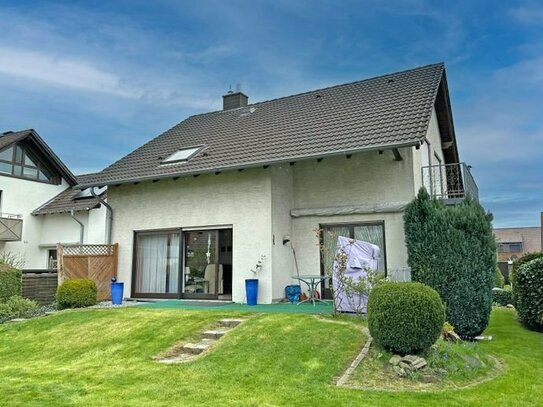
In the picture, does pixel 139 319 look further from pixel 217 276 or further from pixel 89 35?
pixel 89 35

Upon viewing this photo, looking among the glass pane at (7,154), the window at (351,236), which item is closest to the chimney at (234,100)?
the window at (351,236)

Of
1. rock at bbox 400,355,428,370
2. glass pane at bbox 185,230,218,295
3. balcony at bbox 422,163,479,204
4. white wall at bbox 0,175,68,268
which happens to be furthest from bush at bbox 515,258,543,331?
white wall at bbox 0,175,68,268

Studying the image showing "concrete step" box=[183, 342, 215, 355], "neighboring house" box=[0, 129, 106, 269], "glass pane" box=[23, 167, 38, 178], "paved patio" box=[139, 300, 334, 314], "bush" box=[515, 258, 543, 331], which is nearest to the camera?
Result: "concrete step" box=[183, 342, 215, 355]

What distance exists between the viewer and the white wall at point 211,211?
12195 mm

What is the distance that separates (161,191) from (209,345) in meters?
7.60

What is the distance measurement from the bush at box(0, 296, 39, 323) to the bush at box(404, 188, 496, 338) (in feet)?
34.4

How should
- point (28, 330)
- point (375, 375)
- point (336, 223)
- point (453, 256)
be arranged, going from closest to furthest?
point (375, 375), point (453, 256), point (28, 330), point (336, 223)

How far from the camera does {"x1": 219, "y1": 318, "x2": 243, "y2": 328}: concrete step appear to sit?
8.84 m

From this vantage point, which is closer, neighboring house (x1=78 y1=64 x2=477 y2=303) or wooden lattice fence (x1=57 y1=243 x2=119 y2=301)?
neighboring house (x1=78 y1=64 x2=477 y2=303)

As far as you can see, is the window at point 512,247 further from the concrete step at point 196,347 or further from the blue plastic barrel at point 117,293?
the concrete step at point 196,347

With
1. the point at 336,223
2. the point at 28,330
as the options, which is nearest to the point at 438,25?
the point at 336,223

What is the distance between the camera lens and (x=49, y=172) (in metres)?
22.8

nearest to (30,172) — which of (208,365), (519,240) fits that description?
(208,365)

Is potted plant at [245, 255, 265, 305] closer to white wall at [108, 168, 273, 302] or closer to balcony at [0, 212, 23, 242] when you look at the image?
white wall at [108, 168, 273, 302]
